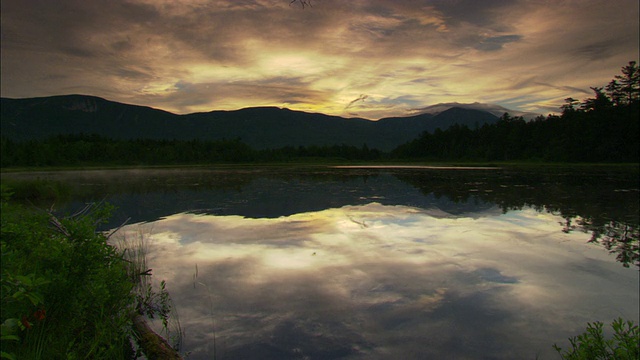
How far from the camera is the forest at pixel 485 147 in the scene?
78250mm

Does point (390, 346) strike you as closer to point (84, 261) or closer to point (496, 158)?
point (84, 261)

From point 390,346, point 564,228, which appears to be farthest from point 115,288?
point 564,228

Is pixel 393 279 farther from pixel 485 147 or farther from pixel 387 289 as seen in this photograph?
pixel 485 147

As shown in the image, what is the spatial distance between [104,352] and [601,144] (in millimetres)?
98854

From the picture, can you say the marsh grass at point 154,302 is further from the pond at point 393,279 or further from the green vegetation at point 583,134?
the green vegetation at point 583,134

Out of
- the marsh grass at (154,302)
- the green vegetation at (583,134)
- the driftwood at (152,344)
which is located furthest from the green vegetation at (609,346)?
the green vegetation at (583,134)

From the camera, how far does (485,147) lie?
12331cm

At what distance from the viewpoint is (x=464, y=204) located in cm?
2312

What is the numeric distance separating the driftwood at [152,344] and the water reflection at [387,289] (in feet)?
1.44

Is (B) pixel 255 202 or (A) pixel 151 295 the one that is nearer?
(A) pixel 151 295

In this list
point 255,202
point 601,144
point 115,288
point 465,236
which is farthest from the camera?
point 601,144

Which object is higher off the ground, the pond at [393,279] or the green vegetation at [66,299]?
the green vegetation at [66,299]

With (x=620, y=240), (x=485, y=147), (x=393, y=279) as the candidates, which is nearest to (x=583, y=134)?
(x=485, y=147)

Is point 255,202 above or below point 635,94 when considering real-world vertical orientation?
below
